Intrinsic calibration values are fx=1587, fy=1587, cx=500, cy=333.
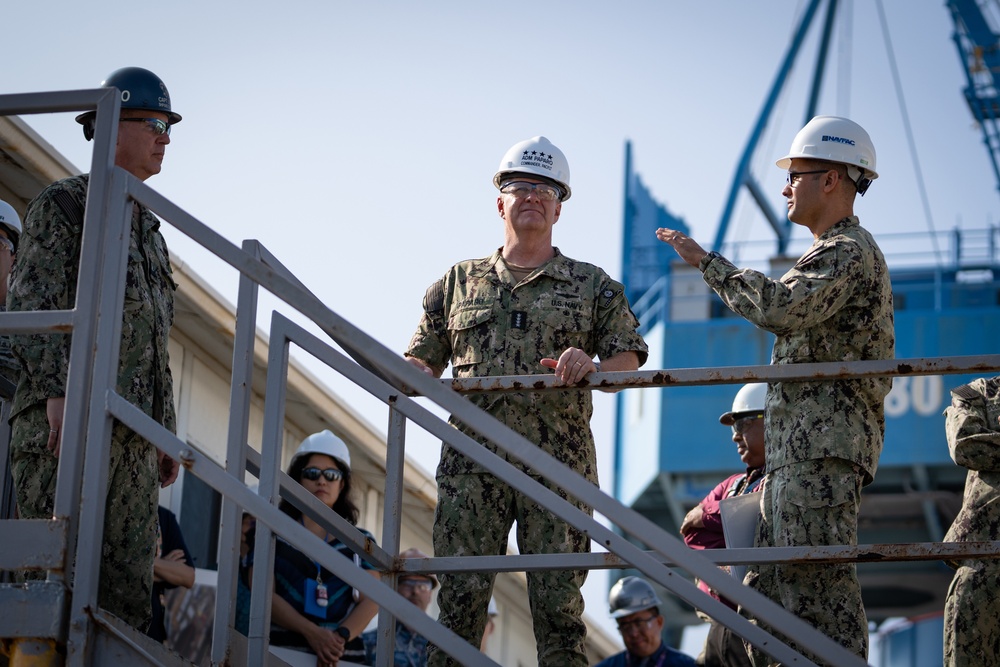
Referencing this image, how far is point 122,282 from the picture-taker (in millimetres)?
4859

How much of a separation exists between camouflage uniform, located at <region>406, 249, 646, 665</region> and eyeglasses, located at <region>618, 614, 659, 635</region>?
9.95 ft

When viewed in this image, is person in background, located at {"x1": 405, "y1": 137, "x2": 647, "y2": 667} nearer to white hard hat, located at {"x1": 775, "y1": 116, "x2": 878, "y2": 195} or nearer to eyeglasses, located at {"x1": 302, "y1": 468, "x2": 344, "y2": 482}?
white hard hat, located at {"x1": 775, "y1": 116, "x2": 878, "y2": 195}

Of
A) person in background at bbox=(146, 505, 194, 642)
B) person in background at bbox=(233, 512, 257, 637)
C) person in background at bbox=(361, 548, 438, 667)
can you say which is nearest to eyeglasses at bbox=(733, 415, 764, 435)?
person in background at bbox=(361, 548, 438, 667)

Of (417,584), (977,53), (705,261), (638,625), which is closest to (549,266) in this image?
(705,261)

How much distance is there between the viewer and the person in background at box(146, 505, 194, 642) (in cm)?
717

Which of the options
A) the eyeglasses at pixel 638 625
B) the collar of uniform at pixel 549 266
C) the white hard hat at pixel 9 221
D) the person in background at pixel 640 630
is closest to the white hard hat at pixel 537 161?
the collar of uniform at pixel 549 266

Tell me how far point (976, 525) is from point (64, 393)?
3.39 meters

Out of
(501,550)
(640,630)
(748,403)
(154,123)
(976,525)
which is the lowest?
(640,630)

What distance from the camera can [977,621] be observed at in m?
5.89

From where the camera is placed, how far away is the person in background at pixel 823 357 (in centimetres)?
541

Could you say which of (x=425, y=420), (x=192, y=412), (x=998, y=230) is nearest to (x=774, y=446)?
(x=425, y=420)

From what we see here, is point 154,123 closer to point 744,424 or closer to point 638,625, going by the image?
point 744,424

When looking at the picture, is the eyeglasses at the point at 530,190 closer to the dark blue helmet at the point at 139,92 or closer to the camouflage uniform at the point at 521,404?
the camouflage uniform at the point at 521,404

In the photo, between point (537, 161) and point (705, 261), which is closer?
point (705, 261)
